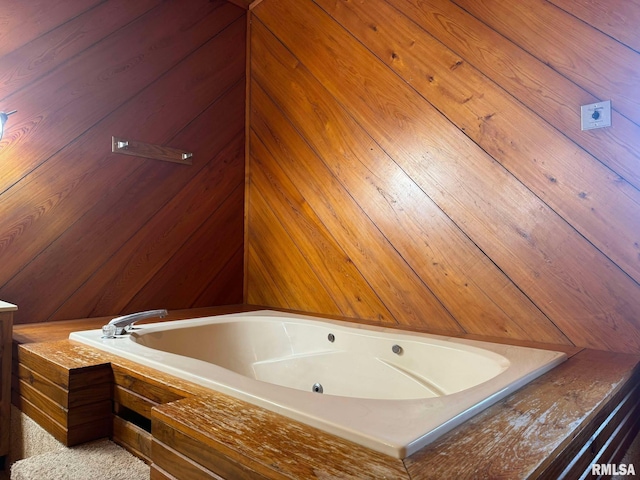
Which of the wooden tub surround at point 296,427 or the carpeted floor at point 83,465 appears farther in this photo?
the carpeted floor at point 83,465

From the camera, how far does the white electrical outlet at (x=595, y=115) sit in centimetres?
153

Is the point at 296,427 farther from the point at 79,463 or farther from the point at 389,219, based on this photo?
the point at 389,219

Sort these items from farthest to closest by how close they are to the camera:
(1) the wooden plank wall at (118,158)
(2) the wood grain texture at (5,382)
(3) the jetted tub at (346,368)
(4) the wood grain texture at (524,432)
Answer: (1) the wooden plank wall at (118,158) < (2) the wood grain texture at (5,382) < (3) the jetted tub at (346,368) < (4) the wood grain texture at (524,432)

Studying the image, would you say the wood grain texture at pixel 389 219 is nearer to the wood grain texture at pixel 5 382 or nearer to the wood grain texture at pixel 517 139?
the wood grain texture at pixel 517 139

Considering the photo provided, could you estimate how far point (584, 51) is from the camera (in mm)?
1587

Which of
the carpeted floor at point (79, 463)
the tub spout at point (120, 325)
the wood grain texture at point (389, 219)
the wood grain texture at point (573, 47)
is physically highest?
the wood grain texture at point (573, 47)

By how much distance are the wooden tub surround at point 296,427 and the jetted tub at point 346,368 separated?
0.03m

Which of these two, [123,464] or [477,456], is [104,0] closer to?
[123,464]

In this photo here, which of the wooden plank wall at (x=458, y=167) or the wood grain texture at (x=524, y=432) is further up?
the wooden plank wall at (x=458, y=167)

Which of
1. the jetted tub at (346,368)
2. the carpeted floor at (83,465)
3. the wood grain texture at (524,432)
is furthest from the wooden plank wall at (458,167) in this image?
the carpeted floor at (83,465)

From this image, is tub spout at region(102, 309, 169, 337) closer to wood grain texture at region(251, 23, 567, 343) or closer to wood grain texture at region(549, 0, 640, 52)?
wood grain texture at region(251, 23, 567, 343)

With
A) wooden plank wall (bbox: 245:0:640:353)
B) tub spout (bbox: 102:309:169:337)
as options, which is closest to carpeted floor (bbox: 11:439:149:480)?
tub spout (bbox: 102:309:169:337)

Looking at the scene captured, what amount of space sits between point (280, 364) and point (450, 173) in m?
1.16

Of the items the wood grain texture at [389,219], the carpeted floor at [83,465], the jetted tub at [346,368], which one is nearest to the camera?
the jetted tub at [346,368]
